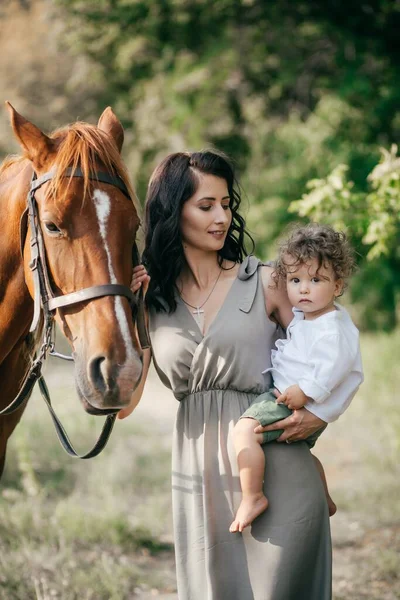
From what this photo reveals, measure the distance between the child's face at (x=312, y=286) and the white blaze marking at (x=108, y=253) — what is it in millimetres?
637

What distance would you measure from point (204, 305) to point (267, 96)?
11567 millimetres

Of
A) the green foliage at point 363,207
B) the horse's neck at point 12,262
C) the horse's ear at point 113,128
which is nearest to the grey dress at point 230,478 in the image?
the horse's neck at point 12,262

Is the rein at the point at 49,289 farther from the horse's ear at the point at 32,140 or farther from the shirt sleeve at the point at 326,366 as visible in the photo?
the shirt sleeve at the point at 326,366

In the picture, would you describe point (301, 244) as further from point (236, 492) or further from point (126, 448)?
point (126, 448)

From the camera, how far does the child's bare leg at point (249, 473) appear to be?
7.68 feet

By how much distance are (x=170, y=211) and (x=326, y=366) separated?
2.69 ft

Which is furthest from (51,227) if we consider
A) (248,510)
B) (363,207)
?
(363,207)

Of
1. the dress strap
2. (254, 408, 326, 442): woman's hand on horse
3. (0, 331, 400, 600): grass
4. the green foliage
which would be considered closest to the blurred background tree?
(0, 331, 400, 600): grass

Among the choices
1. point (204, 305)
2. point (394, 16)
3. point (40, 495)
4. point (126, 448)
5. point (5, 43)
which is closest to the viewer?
point (204, 305)

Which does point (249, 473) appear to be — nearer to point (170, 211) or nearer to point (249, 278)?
point (249, 278)

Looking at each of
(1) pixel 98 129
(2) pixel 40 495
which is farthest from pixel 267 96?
(1) pixel 98 129

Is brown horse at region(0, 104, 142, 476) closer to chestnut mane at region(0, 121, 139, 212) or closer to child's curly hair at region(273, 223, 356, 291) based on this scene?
chestnut mane at region(0, 121, 139, 212)

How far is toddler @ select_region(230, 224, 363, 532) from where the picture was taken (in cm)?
235

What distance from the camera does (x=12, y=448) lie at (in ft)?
22.0
